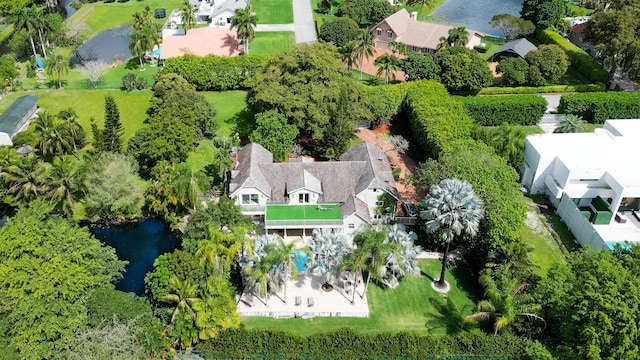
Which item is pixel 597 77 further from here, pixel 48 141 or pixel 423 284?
pixel 48 141

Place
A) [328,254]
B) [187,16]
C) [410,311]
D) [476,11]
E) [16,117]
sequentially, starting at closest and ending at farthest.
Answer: [328,254], [410,311], [16,117], [187,16], [476,11]

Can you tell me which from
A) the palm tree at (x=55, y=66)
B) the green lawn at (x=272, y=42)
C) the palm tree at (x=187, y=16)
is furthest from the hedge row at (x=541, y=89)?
the palm tree at (x=55, y=66)

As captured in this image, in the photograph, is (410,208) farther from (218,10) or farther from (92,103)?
(218,10)

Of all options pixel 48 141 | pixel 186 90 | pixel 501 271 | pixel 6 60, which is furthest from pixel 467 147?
pixel 6 60

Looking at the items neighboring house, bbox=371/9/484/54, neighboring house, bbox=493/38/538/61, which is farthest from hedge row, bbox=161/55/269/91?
neighboring house, bbox=493/38/538/61

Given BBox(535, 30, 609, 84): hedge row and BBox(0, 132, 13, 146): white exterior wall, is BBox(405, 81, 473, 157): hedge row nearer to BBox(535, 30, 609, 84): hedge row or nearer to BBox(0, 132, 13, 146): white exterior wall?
BBox(535, 30, 609, 84): hedge row

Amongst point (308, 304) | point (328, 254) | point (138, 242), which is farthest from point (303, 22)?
point (308, 304)

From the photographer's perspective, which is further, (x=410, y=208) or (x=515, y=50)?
(x=515, y=50)

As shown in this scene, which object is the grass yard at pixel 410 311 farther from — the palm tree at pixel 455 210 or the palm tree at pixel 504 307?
the palm tree at pixel 455 210
